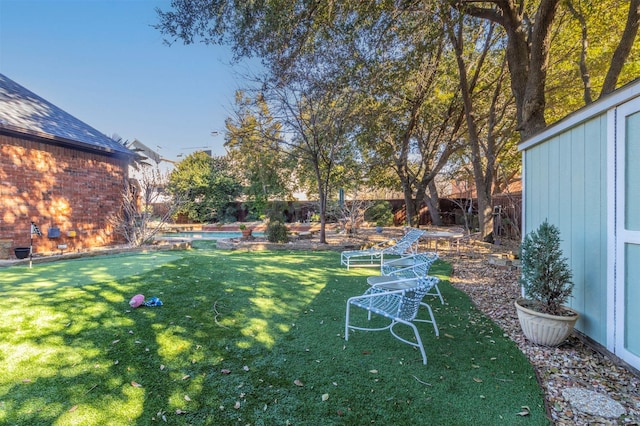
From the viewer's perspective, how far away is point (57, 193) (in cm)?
900

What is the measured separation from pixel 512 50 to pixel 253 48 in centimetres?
517

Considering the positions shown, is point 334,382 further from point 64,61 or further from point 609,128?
point 64,61

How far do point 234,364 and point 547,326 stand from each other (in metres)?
3.15

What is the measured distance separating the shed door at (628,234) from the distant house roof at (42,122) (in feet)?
39.0

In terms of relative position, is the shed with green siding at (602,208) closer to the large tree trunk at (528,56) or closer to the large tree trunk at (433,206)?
the large tree trunk at (528,56)

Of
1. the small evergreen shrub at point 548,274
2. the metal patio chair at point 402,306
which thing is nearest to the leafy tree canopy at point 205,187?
the metal patio chair at point 402,306

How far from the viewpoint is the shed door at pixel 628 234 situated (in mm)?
2512

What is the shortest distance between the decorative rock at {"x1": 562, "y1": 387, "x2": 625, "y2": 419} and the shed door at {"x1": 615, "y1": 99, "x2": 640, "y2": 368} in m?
0.57

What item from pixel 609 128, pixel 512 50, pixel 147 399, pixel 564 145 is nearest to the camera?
pixel 147 399

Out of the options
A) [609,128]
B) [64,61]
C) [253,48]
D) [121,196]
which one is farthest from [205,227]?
[609,128]

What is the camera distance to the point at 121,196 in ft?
35.9

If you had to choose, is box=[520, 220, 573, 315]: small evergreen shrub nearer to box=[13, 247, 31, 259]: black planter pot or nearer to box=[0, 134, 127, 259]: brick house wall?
box=[13, 247, 31, 259]: black planter pot

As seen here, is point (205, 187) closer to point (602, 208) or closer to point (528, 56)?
point (528, 56)

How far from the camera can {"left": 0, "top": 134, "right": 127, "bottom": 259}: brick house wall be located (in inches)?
316
